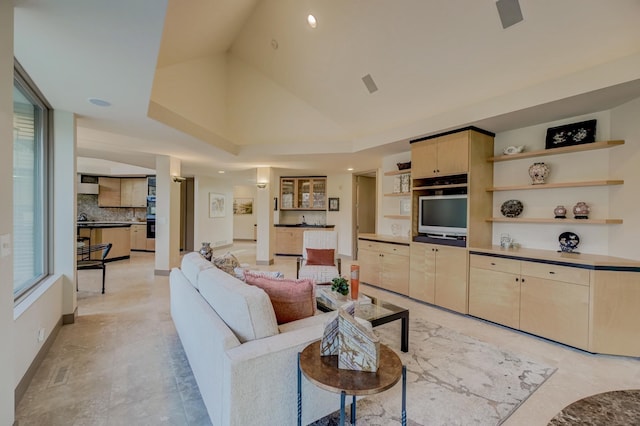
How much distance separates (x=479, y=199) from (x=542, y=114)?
1.13 metres

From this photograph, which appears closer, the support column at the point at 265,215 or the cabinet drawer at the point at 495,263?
the cabinet drawer at the point at 495,263

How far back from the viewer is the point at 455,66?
10.6 feet

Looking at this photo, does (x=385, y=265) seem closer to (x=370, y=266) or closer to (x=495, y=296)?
(x=370, y=266)

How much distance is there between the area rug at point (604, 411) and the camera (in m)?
0.83

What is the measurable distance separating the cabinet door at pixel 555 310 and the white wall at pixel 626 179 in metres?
0.67

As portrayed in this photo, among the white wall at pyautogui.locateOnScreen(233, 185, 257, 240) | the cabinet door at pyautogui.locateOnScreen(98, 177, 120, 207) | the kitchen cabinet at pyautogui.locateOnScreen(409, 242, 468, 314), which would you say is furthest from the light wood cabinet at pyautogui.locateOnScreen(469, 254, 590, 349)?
the cabinet door at pyautogui.locateOnScreen(98, 177, 120, 207)

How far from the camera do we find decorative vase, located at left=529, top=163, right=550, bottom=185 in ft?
11.0

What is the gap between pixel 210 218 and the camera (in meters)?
8.89

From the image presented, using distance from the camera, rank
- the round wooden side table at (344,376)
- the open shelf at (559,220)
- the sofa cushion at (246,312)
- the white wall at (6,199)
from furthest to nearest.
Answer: the open shelf at (559,220)
the sofa cushion at (246,312)
the white wall at (6,199)
the round wooden side table at (344,376)

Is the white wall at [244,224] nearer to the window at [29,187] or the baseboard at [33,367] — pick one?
the window at [29,187]

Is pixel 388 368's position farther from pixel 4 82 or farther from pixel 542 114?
pixel 542 114

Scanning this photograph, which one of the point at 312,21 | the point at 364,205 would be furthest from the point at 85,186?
the point at 312,21

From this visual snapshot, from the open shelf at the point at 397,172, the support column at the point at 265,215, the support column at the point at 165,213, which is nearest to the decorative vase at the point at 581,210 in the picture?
the open shelf at the point at 397,172

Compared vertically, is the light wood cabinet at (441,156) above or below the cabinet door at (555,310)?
above
